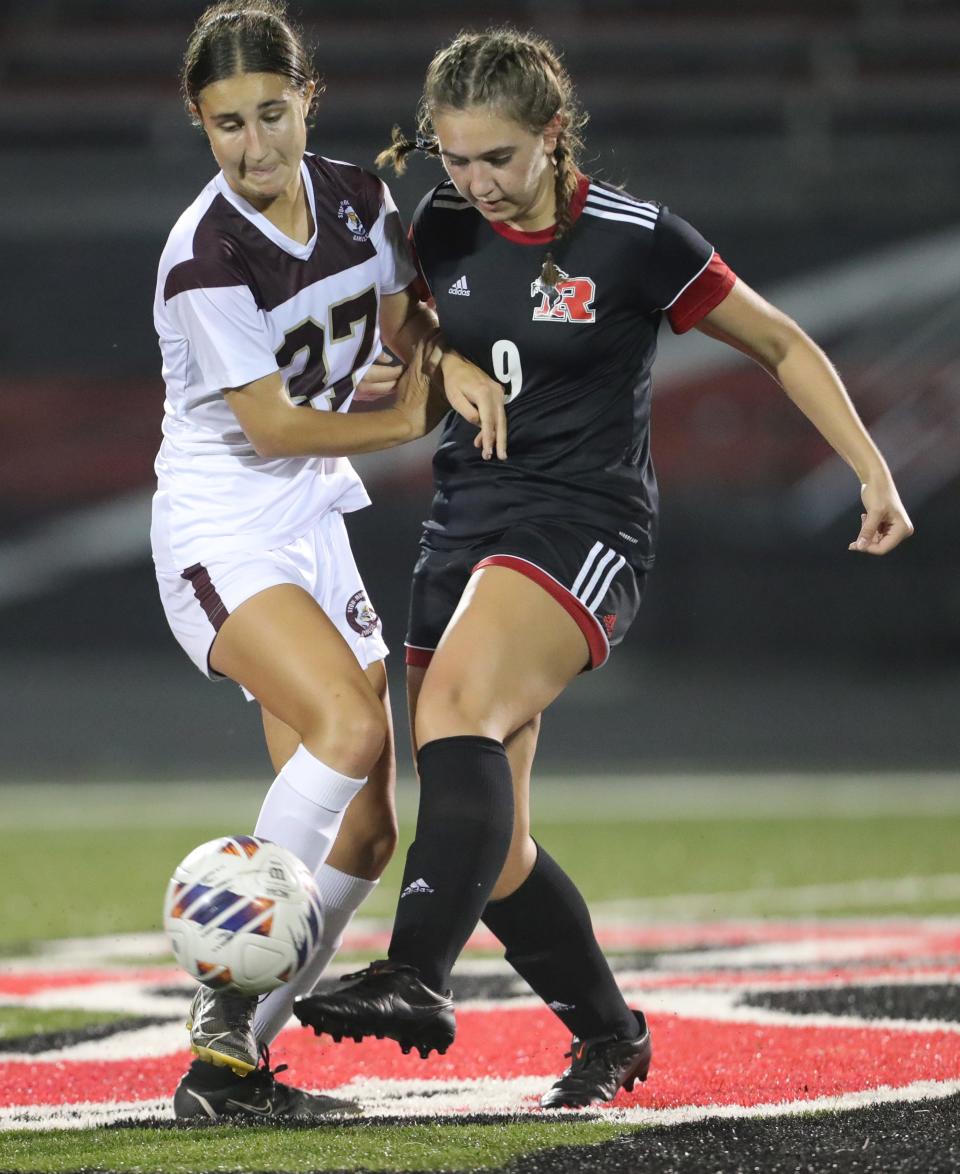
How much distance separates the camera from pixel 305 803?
9.50 feet

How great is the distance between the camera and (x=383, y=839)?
3.23 metres

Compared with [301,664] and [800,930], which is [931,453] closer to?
[800,930]

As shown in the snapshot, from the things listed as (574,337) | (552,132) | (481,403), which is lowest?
(481,403)

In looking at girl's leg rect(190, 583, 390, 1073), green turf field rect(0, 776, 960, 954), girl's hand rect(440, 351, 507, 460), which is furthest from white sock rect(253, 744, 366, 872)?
green turf field rect(0, 776, 960, 954)

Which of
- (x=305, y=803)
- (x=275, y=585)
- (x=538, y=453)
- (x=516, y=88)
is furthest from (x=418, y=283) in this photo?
(x=305, y=803)

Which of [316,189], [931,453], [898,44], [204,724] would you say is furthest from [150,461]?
[316,189]

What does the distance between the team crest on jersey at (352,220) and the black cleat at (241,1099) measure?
1559mm

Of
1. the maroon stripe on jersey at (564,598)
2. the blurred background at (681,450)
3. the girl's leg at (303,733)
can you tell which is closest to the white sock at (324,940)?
the girl's leg at (303,733)

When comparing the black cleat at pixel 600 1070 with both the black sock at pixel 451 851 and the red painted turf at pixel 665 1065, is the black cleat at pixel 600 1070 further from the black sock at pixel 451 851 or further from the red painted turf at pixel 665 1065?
the black sock at pixel 451 851

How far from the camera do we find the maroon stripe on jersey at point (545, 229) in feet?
10.1

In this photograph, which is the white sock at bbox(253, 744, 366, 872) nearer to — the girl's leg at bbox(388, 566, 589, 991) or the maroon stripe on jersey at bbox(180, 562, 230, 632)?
the girl's leg at bbox(388, 566, 589, 991)

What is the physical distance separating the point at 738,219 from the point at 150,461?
556 centimetres

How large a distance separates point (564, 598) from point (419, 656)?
0.38m

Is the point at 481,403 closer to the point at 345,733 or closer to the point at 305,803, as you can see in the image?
the point at 345,733
